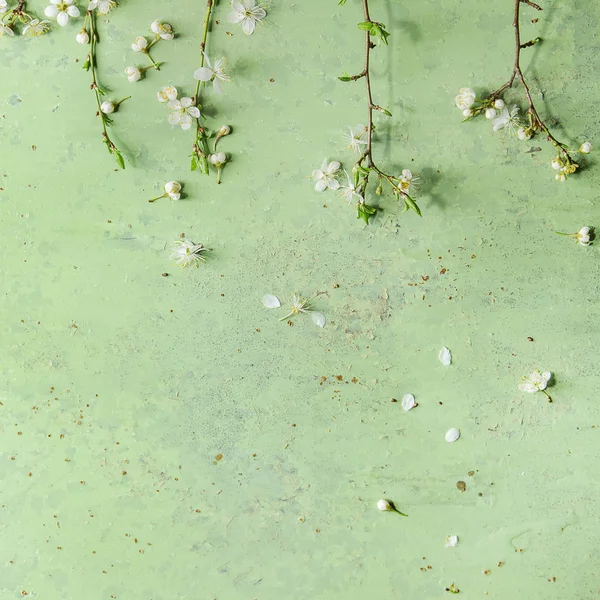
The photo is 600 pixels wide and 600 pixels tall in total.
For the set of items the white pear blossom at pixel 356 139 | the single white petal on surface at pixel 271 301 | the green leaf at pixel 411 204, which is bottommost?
the single white petal on surface at pixel 271 301

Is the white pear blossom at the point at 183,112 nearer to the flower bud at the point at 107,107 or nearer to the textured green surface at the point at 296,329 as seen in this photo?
the textured green surface at the point at 296,329

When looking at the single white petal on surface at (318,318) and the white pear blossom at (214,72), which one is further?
the single white petal on surface at (318,318)

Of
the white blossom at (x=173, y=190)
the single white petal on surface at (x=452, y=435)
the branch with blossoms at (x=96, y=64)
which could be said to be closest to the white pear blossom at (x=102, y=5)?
the branch with blossoms at (x=96, y=64)

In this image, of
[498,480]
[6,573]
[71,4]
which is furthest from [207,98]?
[6,573]

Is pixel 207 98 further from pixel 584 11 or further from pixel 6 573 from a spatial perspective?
pixel 6 573

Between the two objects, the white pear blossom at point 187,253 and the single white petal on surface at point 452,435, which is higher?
the white pear blossom at point 187,253

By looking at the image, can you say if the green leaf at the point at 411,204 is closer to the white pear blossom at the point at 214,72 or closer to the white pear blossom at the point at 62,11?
the white pear blossom at the point at 214,72
